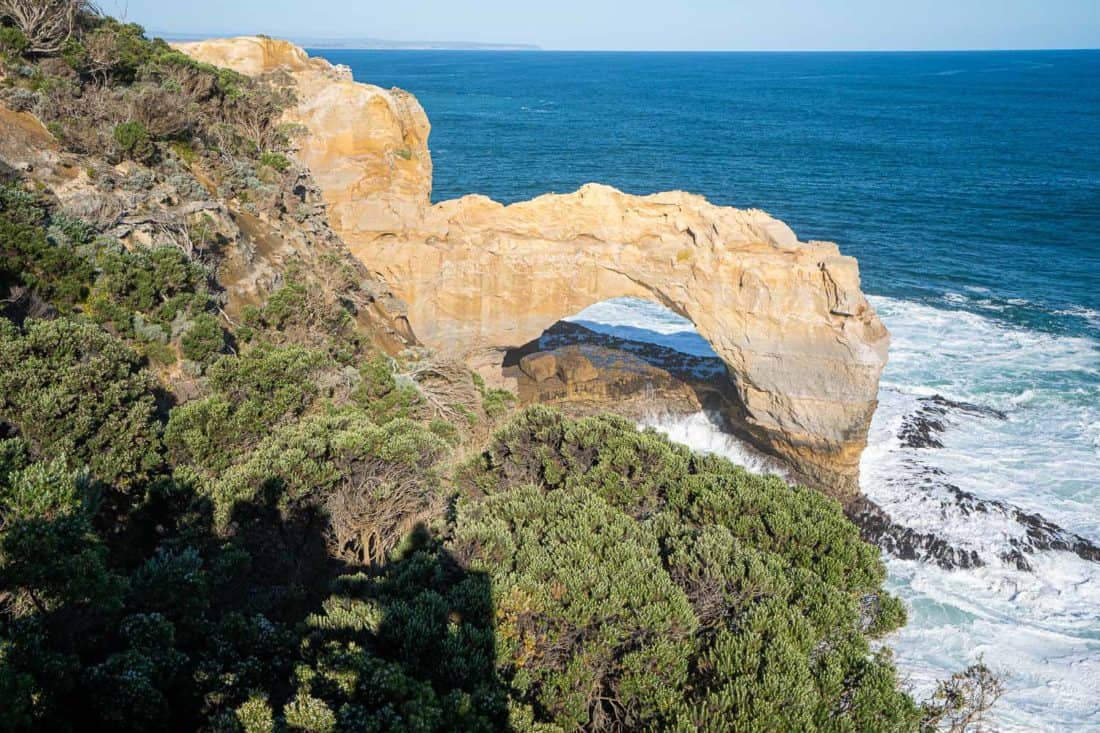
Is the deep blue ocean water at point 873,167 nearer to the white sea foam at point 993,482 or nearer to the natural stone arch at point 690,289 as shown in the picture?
the white sea foam at point 993,482

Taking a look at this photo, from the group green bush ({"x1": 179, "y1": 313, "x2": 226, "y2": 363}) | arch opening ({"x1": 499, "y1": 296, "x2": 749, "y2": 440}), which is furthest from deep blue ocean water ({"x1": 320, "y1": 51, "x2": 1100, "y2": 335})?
green bush ({"x1": 179, "y1": 313, "x2": 226, "y2": 363})

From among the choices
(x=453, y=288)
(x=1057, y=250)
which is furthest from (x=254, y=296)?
(x=1057, y=250)

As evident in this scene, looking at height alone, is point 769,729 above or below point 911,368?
above

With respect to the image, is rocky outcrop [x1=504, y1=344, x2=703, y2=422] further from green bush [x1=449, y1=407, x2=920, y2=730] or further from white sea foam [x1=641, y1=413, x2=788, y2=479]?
green bush [x1=449, y1=407, x2=920, y2=730]

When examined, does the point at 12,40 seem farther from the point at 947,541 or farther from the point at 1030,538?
the point at 1030,538

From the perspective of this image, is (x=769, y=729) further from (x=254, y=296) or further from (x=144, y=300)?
(x=254, y=296)

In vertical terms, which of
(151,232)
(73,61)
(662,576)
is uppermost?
(73,61)

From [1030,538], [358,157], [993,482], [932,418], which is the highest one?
[358,157]

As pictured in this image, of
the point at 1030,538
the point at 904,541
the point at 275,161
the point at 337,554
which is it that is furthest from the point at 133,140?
the point at 1030,538
